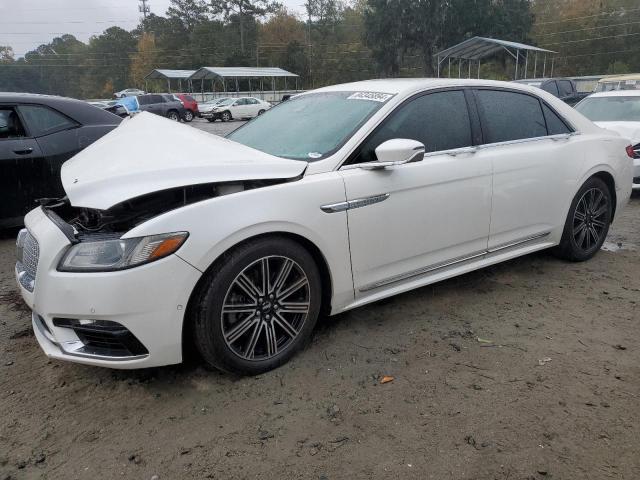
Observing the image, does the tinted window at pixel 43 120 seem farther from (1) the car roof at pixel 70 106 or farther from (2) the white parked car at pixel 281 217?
A: (2) the white parked car at pixel 281 217

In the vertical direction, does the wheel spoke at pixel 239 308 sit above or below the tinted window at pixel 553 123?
below

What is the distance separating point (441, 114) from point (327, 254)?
141 centimetres

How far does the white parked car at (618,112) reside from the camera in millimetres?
7400

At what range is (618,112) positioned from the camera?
27.3 feet

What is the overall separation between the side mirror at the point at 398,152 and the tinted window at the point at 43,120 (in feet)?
14.1

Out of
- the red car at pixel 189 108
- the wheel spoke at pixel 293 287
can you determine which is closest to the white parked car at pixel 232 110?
the red car at pixel 189 108

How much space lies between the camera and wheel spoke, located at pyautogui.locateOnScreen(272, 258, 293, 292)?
2.81 m

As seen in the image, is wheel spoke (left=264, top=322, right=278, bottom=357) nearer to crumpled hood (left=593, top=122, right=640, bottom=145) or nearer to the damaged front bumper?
the damaged front bumper

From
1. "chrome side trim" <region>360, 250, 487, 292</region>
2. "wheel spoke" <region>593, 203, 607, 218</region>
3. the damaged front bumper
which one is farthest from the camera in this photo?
"wheel spoke" <region>593, 203, 607, 218</region>

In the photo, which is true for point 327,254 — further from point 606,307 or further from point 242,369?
point 606,307

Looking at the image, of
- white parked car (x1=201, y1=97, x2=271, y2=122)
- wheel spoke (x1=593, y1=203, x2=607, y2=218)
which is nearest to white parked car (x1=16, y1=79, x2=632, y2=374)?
wheel spoke (x1=593, y1=203, x2=607, y2=218)

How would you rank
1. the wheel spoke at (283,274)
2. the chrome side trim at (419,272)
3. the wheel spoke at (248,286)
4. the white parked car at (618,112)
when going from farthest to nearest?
the white parked car at (618,112) < the chrome side trim at (419,272) < the wheel spoke at (283,274) < the wheel spoke at (248,286)

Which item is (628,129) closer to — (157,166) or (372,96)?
(372,96)

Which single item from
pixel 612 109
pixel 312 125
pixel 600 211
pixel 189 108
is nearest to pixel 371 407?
pixel 312 125
